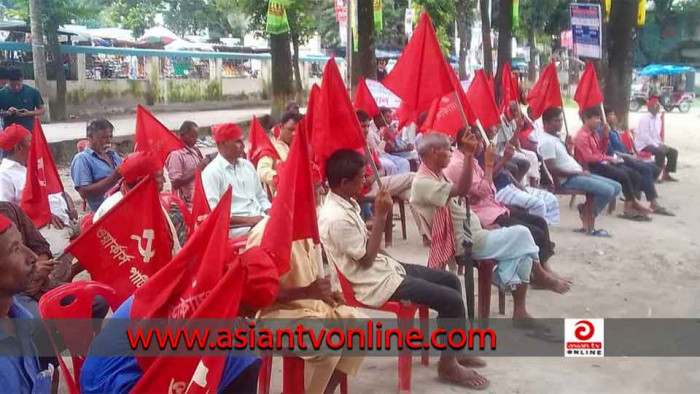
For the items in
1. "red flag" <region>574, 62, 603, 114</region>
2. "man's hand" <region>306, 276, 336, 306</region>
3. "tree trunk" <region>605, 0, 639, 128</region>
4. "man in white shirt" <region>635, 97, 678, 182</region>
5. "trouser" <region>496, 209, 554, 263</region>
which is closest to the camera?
"man's hand" <region>306, 276, 336, 306</region>

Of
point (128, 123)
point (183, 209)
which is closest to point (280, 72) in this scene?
point (128, 123)

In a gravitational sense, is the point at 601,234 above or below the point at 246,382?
below

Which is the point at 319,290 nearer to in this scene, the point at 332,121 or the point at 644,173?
the point at 332,121

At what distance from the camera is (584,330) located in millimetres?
4480

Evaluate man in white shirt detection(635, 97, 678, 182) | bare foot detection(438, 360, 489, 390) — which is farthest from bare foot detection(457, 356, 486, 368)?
man in white shirt detection(635, 97, 678, 182)

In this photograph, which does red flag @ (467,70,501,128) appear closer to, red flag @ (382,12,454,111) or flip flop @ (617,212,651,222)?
red flag @ (382,12,454,111)

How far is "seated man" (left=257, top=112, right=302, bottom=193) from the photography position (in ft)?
19.4

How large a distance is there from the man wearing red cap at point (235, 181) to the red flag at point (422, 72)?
1.21 m

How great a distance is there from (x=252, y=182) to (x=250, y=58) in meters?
25.9

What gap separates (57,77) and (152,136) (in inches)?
578

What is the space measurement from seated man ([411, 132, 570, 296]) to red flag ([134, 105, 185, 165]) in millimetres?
1948

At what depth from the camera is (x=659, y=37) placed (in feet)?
131

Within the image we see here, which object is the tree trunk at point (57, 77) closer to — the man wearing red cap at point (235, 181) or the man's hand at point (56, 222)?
the man's hand at point (56, 222)

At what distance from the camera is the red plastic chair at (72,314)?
9.00 ft
